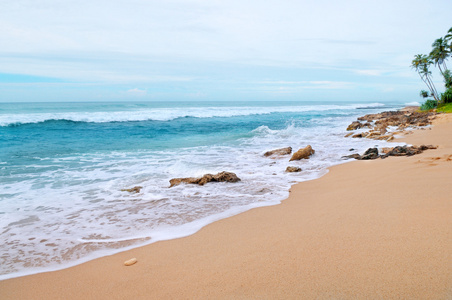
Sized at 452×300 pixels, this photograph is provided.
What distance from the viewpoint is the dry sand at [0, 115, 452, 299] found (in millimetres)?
2238

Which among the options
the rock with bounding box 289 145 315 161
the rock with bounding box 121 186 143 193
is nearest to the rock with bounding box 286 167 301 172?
the rock with bounding box 289 145 315 161

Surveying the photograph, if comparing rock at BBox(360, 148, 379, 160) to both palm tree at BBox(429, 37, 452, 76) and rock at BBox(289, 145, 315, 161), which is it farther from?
palm tree at BBox(429, 37, 452, 76)

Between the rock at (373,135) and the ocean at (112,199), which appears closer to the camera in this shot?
the ocean at (112,199)

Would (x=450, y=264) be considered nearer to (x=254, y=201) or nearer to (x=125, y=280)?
(x=125, y=280)

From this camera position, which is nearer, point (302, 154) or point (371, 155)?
point (371, 155)

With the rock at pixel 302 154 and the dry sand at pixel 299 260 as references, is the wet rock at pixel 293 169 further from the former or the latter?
the dry sand at pixel 299 260

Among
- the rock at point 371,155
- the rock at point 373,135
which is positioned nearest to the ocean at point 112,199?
the rock at point 371,155

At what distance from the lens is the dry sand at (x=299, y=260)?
224 cm

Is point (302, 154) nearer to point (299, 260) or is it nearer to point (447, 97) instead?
point (299, 260)

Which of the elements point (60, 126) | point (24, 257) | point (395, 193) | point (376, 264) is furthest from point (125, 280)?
point (60, 126)

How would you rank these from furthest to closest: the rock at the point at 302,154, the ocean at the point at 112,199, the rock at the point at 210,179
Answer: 1. the rock at the point at 302,154
2. the rock at the point at 210,179
3. the ocean at the point at 112,199

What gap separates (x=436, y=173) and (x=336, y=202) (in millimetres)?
2256

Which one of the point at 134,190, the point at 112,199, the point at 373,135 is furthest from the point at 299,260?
the point at 373,135

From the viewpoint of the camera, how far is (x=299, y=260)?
8.88 feet
